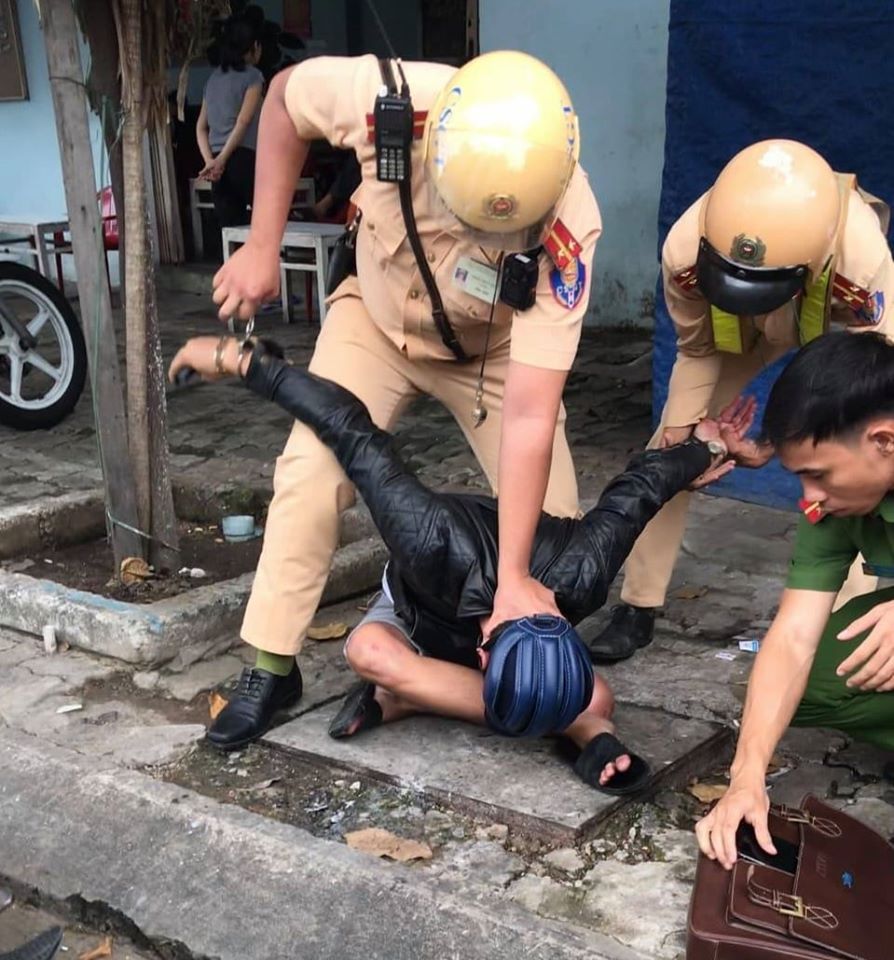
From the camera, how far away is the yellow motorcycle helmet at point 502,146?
2.44m

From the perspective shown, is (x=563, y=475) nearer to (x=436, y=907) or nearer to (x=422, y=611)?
(x=422, y=611)

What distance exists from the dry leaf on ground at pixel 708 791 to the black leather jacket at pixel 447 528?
47 cm

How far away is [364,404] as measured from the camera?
10.1ft

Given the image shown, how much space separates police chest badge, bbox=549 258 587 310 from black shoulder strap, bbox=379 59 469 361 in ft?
1.17

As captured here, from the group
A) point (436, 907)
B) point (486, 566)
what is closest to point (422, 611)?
point (486, 566)

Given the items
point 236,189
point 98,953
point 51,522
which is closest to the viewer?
point 98,953

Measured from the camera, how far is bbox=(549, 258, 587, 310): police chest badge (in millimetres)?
2707

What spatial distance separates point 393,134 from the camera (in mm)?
2705

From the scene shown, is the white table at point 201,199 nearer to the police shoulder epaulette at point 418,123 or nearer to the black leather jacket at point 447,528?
the black leather jacket at point 447,528

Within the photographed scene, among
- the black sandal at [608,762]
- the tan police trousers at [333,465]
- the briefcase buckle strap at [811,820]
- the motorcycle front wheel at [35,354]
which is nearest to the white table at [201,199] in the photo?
the motorcycle front wheel at [35,354]

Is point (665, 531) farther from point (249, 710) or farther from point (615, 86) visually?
point (615, 86)

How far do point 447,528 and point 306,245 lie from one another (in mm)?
5419

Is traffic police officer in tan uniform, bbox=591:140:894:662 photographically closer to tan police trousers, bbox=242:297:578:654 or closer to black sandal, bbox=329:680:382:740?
tan police trousers, bbox=242:297:578:654

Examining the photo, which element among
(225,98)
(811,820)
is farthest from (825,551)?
(225,98)
